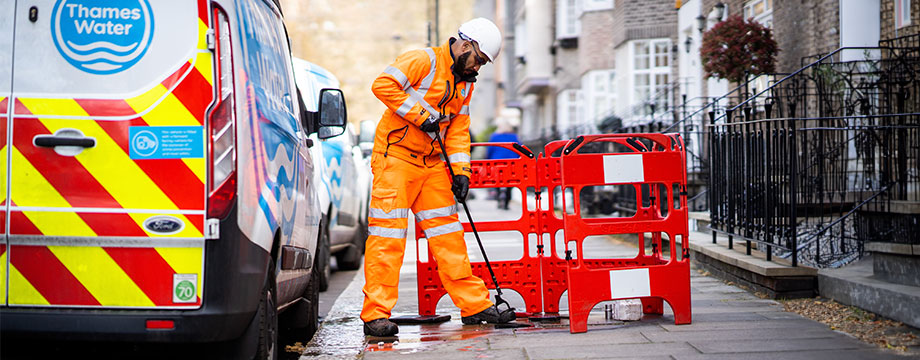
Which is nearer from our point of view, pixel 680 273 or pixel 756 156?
pixel 680 273

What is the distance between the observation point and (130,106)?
4.48 metres

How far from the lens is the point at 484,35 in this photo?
21.9 ft

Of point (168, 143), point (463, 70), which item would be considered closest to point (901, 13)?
point (463, 70)

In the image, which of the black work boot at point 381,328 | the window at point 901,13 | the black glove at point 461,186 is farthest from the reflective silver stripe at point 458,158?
the window at point 901,13

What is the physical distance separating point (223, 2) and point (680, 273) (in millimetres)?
3424

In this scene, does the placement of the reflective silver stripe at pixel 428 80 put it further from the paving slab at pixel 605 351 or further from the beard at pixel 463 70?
the paving slab at pixel 605 351

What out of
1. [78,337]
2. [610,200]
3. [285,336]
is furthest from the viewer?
[610,200]

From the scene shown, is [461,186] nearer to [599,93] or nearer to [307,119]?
[307,119]

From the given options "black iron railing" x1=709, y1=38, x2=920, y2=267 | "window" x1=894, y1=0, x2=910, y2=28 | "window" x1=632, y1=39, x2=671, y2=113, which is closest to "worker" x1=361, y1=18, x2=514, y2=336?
"black iron railing" x1=709, y1=38, x2=920, y2=267

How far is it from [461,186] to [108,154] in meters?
2.61

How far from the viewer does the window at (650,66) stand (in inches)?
971

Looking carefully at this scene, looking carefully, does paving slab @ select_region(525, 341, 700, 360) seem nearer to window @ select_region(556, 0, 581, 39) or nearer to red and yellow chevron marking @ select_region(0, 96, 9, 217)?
red and yellow chevron marking @ select_region(0, 96, 9, 217)

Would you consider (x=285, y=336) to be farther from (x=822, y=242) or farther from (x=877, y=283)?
(x=822, y=242)

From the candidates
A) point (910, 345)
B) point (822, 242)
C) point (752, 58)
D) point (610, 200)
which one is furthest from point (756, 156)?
point (610, 200)
